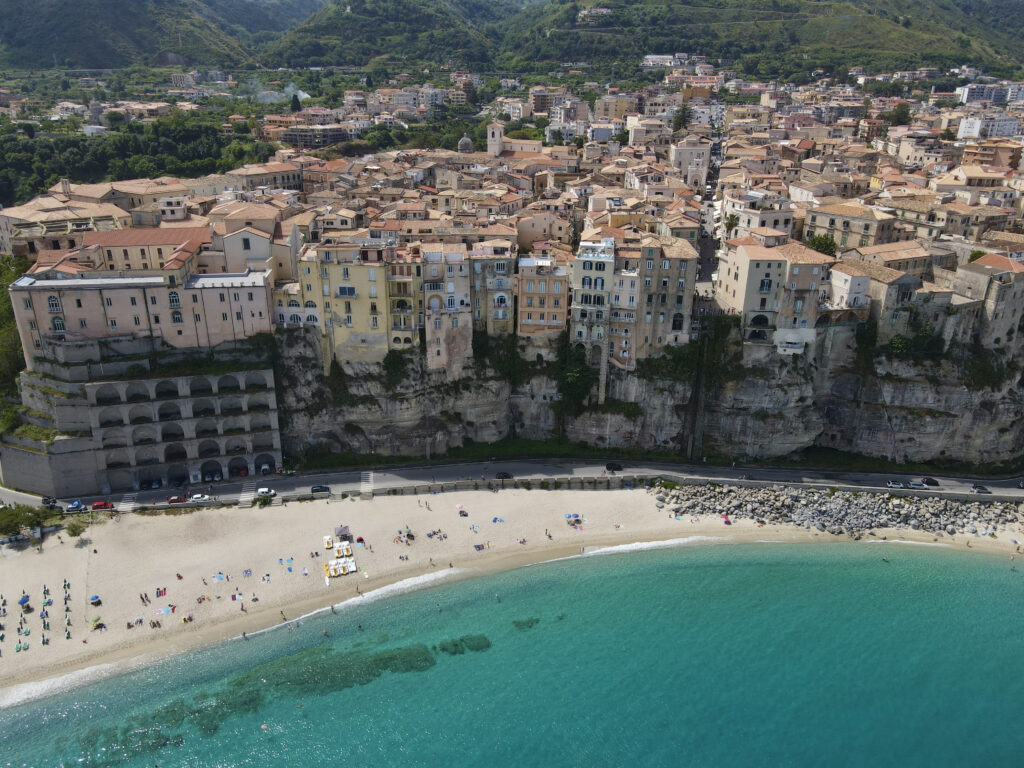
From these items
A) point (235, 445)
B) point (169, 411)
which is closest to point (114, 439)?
point (169, 411)

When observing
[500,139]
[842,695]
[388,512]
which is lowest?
[842,695]

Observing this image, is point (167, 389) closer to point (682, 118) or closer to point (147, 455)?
point (147, 455)

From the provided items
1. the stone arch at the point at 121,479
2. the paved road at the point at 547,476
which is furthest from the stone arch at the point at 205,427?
the stone arch at the point at 121,479

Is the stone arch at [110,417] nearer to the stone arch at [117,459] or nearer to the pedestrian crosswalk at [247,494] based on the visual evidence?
the stone arch at [117,459]

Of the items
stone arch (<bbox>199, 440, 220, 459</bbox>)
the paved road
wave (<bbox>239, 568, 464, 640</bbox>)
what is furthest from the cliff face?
wave (<bbox>239, 568, 464, 640</bbox>)

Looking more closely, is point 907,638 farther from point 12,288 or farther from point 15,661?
point 12,288

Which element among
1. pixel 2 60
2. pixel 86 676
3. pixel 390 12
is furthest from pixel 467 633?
pixel 390 12

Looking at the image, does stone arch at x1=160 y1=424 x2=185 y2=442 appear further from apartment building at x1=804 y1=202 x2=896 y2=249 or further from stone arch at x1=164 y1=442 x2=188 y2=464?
apartment building at x1=804 y1=202 x2=896 y2=249
